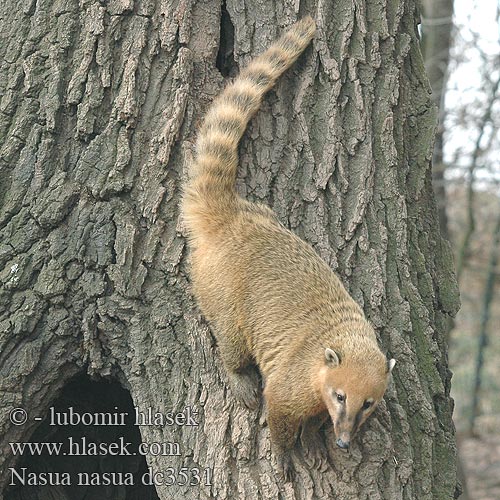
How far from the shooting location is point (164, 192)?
3.58 metres

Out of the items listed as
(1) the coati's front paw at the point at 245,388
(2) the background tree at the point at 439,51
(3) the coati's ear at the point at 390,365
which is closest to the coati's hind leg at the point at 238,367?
(1) the coati's front paw at the point at 245,388

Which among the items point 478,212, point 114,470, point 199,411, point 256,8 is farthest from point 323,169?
point 478,212

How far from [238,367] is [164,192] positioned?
0.79 meters

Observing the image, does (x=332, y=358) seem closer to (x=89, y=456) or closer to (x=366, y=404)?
(x=366, y=404)

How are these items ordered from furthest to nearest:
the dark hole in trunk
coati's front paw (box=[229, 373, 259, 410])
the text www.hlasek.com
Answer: the text www.hlasek.com → the dark hole in trunk → coati's front paw (box=[229, 373, 259, 410])

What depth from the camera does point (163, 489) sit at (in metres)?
3.48

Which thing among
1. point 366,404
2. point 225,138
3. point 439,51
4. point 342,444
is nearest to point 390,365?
point 366,404

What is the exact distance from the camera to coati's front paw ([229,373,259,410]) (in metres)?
3.34

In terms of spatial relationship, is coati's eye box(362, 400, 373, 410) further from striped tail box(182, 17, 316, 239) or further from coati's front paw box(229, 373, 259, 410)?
striped tail box(182, 17, 316, 239)

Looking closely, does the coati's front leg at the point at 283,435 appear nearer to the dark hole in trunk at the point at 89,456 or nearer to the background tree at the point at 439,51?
the dark hole in trunk at the point at 89,456

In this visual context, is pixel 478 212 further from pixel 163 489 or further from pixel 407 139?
pixel 163 489

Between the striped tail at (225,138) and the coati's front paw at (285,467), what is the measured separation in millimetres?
954

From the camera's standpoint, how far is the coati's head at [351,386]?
10.2 feet

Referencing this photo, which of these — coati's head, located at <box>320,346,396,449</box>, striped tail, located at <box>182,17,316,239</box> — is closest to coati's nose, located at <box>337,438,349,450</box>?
coati's head, located at <box>320,346,396,449</box>
